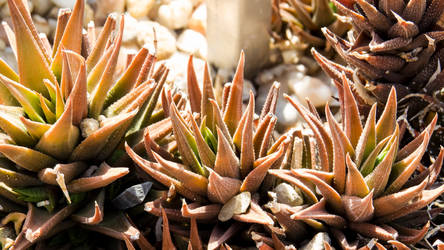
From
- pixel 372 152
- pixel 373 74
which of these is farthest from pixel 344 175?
pixel 373 74

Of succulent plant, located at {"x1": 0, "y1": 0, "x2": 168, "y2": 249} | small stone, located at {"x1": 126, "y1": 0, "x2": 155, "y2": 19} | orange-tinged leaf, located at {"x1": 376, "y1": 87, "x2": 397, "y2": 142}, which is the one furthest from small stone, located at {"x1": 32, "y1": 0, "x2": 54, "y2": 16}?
orange-tinged leaf, located at {"x1": 376, "y1": 87, "x2": 397, "y2": 142}

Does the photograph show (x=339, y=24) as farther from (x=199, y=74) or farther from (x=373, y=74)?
(x=373, y=74)

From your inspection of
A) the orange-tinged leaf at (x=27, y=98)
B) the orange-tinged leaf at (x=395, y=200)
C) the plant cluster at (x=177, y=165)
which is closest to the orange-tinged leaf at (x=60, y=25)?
the plant cluster at (x=177, y=165)

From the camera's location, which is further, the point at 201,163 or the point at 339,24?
the point at 339,24

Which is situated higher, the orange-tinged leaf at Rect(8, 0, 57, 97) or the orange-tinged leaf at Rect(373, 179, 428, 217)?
the orange-tinged leaf at Rect(8, 0, 57, 97)

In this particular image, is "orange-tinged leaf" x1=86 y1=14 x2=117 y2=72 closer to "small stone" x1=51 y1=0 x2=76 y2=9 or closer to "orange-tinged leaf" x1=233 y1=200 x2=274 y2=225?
"orange-tinged leaf" x1=233 y1=200 x2=274 y2=225

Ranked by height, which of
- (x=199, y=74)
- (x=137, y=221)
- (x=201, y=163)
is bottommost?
(x=199, y=74)

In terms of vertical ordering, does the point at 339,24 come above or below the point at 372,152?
below

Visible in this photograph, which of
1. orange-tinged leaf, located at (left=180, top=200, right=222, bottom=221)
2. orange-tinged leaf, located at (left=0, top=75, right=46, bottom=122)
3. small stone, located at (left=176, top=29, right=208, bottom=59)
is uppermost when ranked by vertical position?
orange-tinged leaf, located at (left=0, top=75, right=46, bottom=122)

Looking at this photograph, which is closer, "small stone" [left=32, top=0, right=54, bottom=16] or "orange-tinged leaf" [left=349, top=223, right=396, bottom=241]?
"orange-tinged leaf" [left=349, top=223, right=396, bottom=241]
